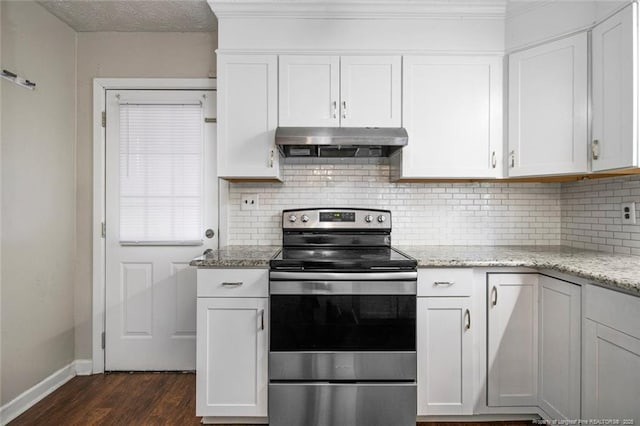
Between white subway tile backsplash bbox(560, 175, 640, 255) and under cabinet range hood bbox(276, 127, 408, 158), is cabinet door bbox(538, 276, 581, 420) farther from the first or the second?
under cabinet range hood bbox(276, 127, 408, 158)

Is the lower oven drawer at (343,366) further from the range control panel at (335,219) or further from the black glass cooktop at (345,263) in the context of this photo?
the range control panel at (335,219)

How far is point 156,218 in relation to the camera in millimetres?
2574

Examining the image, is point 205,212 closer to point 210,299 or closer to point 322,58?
point 210,299

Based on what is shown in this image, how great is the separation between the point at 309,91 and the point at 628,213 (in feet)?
6.62

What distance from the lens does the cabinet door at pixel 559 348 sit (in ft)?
5.28

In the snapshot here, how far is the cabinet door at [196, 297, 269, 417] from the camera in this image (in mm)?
1854

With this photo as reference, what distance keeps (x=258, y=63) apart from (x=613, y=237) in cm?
245

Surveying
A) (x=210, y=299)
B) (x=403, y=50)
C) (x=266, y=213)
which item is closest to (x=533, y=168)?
(x=403, y=50)

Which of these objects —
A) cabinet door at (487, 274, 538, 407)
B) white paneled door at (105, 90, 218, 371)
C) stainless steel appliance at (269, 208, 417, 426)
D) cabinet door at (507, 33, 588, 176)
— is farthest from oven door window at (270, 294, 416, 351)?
cabinet door at (507, 33, 588, 176)

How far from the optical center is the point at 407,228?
252 cm

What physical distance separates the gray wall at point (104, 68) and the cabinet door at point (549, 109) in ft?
6.95

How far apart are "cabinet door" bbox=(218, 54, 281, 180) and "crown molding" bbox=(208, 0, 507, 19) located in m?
0.28

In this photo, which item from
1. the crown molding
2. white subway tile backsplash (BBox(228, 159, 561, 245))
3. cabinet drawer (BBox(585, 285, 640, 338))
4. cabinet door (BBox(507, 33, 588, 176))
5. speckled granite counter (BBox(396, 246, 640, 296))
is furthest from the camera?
white subway tile backsplash (BBox(228, 159, 561, 245))

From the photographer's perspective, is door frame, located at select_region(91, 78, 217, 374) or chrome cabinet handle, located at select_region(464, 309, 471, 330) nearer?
chrome cabinet handle, located at select_region(464, 309, 471, 330)
